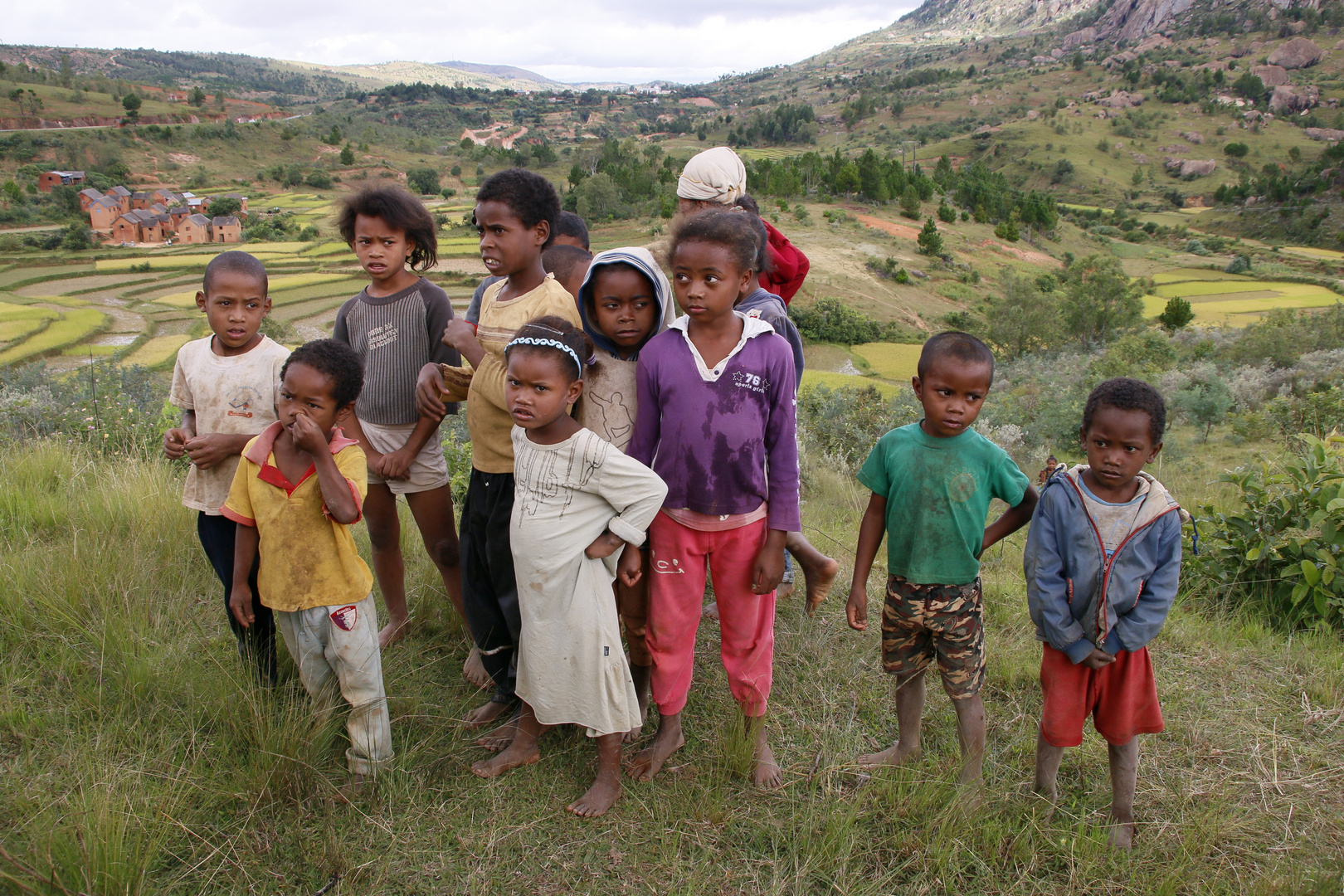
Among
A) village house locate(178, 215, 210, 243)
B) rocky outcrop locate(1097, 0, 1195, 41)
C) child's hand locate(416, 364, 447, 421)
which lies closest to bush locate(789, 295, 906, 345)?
child's hand locate(416, 364, 447, 421)

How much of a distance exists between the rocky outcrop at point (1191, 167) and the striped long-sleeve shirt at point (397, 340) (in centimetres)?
9068

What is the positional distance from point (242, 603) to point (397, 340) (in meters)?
1.07

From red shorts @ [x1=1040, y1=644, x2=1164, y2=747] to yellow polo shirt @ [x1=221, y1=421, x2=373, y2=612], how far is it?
2150 millimetres

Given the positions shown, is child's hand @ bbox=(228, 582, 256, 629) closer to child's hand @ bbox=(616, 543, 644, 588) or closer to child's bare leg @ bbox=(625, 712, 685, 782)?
child's hand @ bbox=(616, 543, 644, 588)

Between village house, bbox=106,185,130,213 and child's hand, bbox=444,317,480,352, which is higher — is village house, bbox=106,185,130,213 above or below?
above

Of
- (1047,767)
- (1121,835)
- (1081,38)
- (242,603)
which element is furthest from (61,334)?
(1081,38)

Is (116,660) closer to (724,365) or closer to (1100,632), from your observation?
(724,365)

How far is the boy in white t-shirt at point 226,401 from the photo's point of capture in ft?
7.83

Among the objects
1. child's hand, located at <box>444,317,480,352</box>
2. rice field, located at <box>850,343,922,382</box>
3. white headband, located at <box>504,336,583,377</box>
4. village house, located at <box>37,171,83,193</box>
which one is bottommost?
rice field, located at <box>850,343,922,382</box>

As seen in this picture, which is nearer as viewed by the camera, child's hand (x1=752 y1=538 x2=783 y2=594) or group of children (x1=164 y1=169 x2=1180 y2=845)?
group of children (x1=164 y1=169 x2=1180 y2=845)

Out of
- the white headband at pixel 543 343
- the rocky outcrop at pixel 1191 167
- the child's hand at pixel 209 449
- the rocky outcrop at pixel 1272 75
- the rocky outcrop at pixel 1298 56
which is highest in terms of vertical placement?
the rocky outcrop at pixel 1298 56

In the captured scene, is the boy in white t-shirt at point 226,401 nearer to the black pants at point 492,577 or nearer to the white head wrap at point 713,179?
the black pants at point 492,577

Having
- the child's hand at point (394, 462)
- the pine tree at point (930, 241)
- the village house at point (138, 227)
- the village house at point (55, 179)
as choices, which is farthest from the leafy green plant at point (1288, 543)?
the village house at point (55, 179)

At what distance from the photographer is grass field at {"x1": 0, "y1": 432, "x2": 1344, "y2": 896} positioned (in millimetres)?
1938
